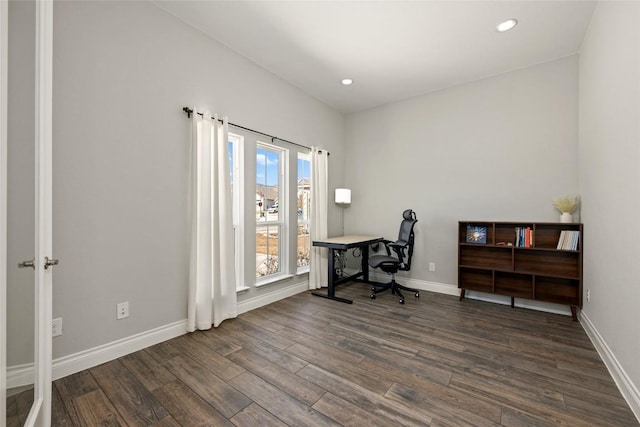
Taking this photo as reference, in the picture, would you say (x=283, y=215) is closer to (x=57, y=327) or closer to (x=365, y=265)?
(x=365, y=265)

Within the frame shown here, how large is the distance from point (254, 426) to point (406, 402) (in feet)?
2.92

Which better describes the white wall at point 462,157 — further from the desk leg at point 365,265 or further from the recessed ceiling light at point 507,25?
the recessed ceiling light at point 507,25

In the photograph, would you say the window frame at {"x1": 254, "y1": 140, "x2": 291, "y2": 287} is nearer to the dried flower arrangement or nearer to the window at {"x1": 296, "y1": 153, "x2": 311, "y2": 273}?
the window at {"x1": 296, "y1": 153, "x2": 311, "y2": 273}

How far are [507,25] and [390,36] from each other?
106cm

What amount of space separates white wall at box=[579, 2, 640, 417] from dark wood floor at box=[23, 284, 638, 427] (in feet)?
1.14

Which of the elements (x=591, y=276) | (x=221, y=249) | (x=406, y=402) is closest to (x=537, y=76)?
(x=591, y=276)

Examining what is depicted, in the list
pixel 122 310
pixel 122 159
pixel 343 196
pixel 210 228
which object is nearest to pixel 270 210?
pixel 210 228

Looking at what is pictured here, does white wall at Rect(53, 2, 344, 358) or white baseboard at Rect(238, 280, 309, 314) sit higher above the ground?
white wall at Rect(53, 2, 344, 358)

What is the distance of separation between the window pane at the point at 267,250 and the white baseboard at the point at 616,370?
10.4 ft

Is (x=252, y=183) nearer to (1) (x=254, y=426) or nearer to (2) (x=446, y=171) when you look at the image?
(1) (x=254, y=426)

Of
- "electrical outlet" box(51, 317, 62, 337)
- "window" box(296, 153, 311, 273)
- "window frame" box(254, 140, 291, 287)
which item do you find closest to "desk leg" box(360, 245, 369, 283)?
"window" box(296, 153, 311, 273)

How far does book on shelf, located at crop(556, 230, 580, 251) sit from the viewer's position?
292 cm

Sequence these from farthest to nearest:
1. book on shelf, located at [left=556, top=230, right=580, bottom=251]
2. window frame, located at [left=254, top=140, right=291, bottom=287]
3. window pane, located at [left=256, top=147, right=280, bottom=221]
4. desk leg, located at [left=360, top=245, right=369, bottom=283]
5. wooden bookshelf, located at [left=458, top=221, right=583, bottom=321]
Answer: desk leg, located at [left=360, top=245, right=369, bottom=283]
window frame, located at [left=254, top=140, right=291, bottom=287]
window pane, located at [left=256, top=147, right=280, bottom=221]
wooden bookshelf, located at [left=458, top=221, right=583, bottom=321]
book on shelf, located at [left=556, top=230, right=580, bottom=251]

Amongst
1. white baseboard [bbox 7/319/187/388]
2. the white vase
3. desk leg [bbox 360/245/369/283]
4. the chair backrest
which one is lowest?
white baseboard [bbox 7/319/187/388]
